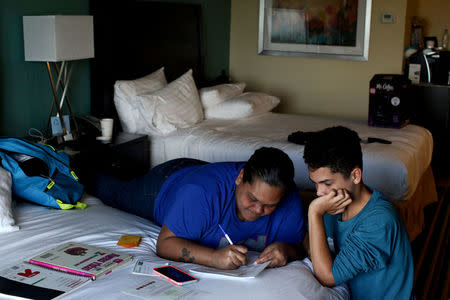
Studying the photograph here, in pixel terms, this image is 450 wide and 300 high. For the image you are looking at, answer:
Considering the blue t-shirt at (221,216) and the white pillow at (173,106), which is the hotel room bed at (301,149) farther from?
the blue t-shirt at (221,216)

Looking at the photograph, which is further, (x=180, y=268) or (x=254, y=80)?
(x=254, y=80)

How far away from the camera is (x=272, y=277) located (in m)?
1.88

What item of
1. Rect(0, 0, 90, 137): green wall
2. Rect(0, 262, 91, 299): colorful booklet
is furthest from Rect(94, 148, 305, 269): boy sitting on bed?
Rect(0, 0, 90, 137): green wall

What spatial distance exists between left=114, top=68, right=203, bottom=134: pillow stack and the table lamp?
58 centimetres

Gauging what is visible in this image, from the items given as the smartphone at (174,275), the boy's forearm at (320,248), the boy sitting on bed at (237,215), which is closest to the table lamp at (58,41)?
the boy sitting on bed at (237,215)

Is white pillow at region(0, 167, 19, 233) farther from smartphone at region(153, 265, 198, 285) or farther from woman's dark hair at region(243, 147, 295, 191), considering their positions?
woman's dark hair at region(243, 147, 295, 191)

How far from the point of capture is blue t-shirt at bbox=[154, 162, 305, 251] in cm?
200

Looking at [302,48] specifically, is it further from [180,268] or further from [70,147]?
[180,268]

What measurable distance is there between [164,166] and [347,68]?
338 centimetres

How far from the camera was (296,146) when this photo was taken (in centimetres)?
358

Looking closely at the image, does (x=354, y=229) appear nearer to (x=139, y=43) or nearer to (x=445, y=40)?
(x=139, y=43)

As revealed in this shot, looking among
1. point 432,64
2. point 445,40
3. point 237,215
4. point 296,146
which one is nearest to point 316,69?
point 432,64

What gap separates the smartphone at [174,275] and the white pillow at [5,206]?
A: 74cm

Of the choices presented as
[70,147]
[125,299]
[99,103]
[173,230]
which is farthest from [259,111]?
[125,299]
